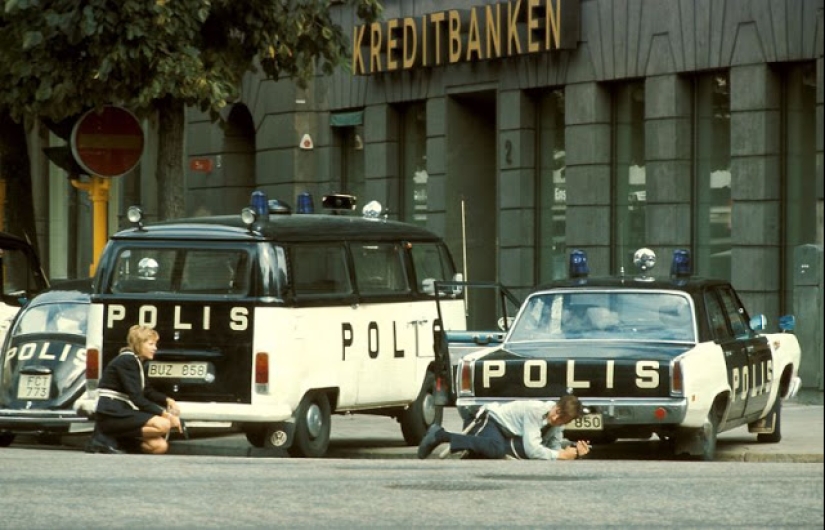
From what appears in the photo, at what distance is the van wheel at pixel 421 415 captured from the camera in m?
18.7

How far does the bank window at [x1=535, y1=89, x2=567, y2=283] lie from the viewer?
1123 inches

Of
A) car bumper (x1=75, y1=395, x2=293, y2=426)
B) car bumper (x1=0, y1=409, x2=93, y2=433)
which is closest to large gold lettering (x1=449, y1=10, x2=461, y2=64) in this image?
car bumper (x1=0, y1=409, x2=93, y2=433)

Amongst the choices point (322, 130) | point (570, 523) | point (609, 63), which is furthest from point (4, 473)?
point (322, 130)

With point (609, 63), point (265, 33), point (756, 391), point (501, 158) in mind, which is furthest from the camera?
point (501, 158)

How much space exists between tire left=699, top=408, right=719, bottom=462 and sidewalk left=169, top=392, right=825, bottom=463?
2.65ft

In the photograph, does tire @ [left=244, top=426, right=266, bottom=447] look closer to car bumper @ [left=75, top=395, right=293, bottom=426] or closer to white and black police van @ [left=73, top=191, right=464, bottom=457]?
white and black police van @ [left=73, top=191, right=464, bottom=457]

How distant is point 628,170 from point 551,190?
174 centimetres

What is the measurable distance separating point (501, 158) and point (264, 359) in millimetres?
13314

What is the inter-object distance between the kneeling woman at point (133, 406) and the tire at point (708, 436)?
397cm

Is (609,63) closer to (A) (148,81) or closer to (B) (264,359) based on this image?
(A) (148,81)

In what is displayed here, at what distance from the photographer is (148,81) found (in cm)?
2214

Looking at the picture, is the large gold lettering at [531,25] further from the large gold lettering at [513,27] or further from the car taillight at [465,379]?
the car taillight at [465,379]

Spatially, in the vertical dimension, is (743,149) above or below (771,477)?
above

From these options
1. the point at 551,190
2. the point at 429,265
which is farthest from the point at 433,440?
the point at 551,190
